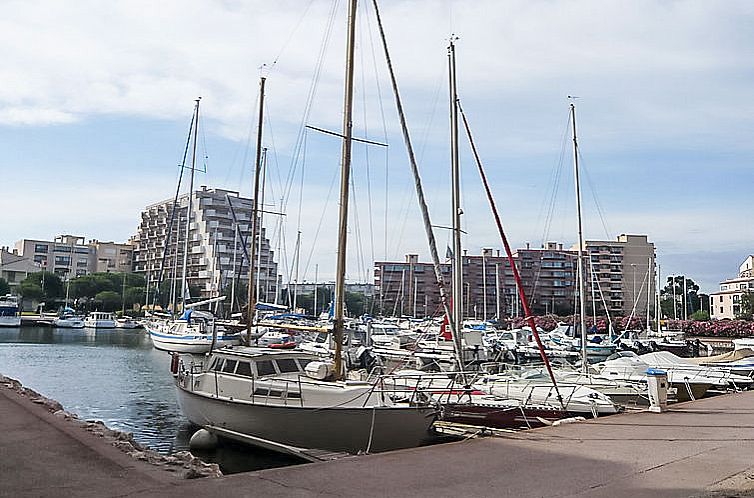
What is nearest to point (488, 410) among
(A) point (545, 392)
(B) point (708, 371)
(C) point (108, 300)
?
(A) point (545, 392)

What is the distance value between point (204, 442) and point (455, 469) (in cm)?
940

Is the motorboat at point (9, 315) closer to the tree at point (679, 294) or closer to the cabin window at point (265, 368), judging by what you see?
the cabin window at point (265, 368)

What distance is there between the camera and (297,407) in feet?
49.5

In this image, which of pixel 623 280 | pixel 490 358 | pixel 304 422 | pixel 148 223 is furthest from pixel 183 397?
pixel 148 223

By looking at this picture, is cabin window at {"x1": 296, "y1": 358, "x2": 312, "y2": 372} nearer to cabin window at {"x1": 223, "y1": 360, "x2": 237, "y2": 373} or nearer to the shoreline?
cabin window at {"x1": 223, "y1": 360, "x2": 237, "y2": 373}

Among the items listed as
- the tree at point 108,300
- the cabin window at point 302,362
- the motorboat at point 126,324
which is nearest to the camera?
the cabin window at point 302,362

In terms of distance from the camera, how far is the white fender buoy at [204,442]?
17203 millimetres

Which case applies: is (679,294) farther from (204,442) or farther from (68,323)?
(204,442)

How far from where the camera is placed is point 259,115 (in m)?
34.8

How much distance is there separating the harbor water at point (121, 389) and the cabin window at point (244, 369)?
1.74 meters

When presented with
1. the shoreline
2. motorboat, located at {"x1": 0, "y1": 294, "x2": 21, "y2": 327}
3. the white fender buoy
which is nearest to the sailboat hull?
the white fender buoy

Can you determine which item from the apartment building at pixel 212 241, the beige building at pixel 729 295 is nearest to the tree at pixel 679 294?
the beige building at pixel 729 295

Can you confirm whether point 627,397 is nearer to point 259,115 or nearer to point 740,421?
point 740,421

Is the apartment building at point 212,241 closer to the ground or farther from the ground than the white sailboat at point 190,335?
farther from the ground
